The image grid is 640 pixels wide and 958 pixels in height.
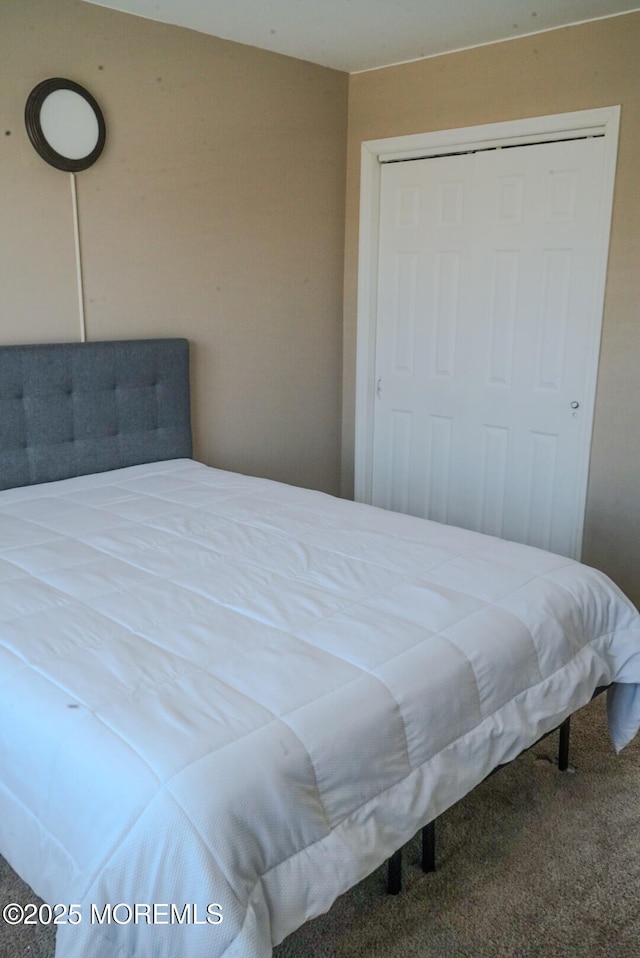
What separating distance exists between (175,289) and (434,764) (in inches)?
96.7

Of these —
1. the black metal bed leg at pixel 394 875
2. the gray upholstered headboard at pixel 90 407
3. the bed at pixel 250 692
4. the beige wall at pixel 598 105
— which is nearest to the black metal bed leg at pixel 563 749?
the bed at pixel 250 692

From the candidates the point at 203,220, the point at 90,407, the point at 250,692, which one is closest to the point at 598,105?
the point at 203,220

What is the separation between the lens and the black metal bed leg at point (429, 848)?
1920mm

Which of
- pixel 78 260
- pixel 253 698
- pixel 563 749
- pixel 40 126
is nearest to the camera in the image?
pixel 253 698

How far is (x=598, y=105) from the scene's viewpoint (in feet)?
10.3

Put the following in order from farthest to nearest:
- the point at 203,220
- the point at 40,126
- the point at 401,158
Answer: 1. the point at 401,158
2. the point at 203,220
3. the point at 40,126

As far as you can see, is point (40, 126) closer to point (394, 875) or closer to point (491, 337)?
point (491, 337)

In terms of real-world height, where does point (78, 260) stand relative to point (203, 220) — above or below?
below

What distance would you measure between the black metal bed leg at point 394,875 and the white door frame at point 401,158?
6.69 feet

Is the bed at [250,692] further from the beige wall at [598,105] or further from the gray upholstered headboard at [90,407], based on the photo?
the beige wall at [598,105]

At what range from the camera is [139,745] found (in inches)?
52.2

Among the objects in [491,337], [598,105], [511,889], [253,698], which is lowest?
[511,889]

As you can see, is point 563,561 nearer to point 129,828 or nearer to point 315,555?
point 315,555

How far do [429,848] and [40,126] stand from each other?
270 cm
